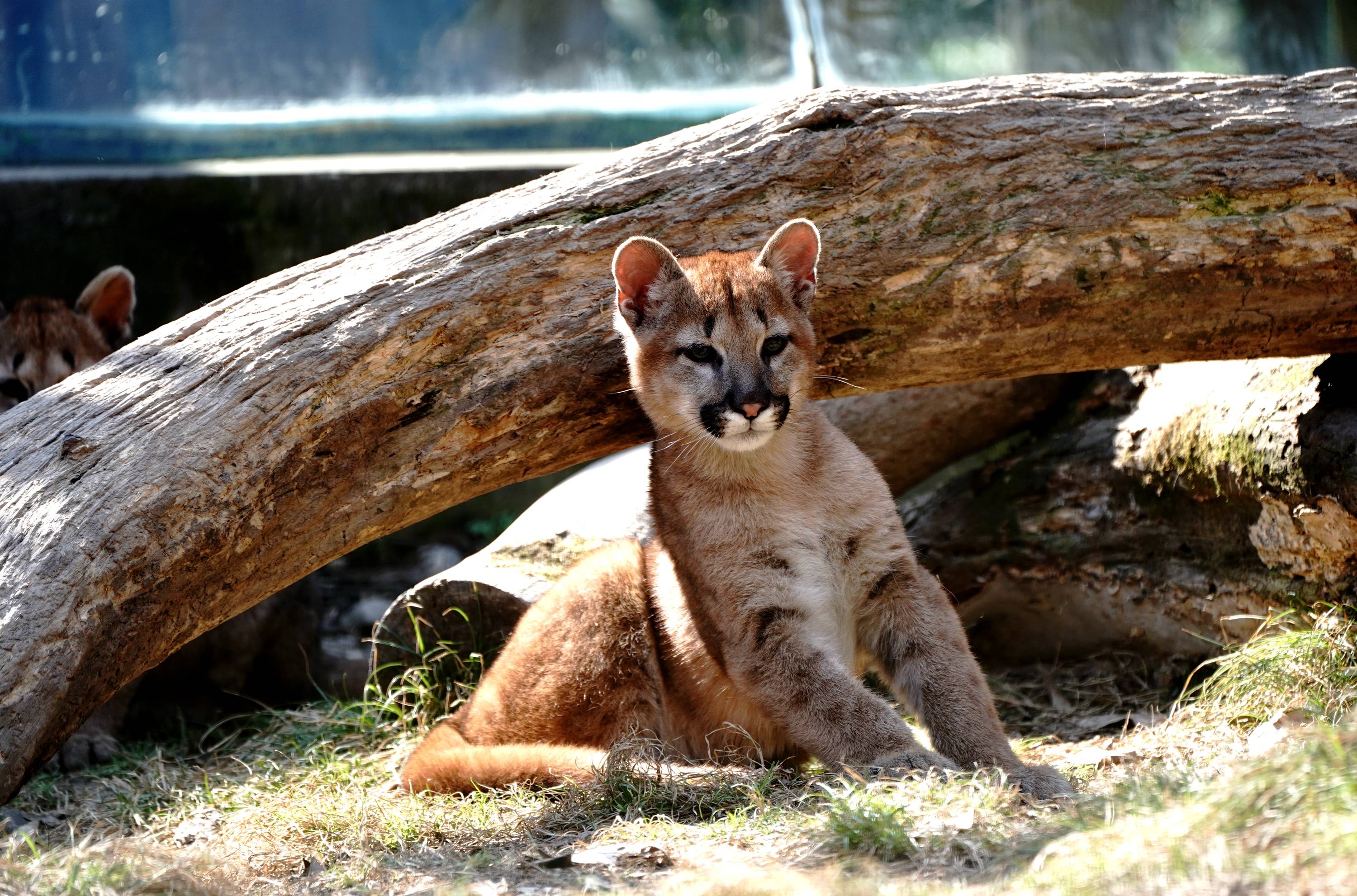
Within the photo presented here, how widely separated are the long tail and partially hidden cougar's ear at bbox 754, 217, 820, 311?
1.90m

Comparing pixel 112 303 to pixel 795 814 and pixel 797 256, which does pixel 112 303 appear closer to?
pixel 797 256

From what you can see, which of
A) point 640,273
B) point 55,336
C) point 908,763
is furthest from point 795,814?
point 55,336

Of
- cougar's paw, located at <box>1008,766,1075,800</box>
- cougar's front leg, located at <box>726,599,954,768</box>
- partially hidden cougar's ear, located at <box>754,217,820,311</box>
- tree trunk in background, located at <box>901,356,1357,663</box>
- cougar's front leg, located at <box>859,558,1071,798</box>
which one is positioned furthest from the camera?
tree trunk in background, located at <box>901,356,1357,663</box>

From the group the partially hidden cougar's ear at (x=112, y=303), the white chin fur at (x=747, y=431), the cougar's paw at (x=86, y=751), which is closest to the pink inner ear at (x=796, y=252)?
the white chin fur at (x=747, y=431)

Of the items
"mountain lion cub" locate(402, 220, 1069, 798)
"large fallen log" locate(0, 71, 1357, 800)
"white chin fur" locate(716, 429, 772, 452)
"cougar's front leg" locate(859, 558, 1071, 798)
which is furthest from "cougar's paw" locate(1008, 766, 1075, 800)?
"large fallen log" locate(0, 71, 1357, 800)

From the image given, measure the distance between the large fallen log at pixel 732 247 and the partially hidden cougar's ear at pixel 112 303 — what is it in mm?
2129

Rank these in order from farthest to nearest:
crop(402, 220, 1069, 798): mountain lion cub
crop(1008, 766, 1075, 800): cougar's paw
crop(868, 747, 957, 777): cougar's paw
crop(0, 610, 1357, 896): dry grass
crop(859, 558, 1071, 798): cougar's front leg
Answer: crop(402, 220, 1069, 798): mountain lion cub
crop(859, 558, 1071, 798): cougar's front leg
crop(868, 747, 957, 777): cougar's paw
crop(1008, 766, 1075, 800): cougar's paw
crop(0, 610, 1357, 896): dry grass

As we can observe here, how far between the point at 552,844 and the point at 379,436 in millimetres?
1573

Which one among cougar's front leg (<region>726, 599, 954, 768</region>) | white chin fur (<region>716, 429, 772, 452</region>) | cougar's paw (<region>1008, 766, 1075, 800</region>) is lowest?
cougar's paw (<region>1008, 766, 1075, 800</region>)

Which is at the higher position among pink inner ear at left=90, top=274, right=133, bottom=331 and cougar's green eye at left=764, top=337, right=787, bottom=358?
pink inner ear at left=90, top=274, right=133, bottom=331

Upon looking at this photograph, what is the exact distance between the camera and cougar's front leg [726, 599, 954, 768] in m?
4.02

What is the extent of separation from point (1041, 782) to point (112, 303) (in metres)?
5.25

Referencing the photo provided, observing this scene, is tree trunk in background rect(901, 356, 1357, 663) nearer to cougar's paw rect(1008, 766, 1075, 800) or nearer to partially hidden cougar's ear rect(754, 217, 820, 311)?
cougar's paw rect(1008, 766, 1075, 800)

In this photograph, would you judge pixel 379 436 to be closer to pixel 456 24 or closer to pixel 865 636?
pixel 865 636
